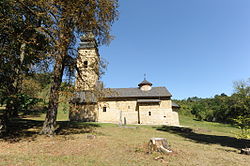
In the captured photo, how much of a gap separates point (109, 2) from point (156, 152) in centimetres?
987

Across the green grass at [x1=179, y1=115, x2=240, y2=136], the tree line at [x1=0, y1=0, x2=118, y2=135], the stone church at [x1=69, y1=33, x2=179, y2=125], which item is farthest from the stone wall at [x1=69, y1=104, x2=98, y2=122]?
the green grass at [x1=179, y1=115, x2=240, y2=136]

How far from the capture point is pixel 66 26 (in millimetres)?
8344

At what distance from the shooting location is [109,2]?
366 inches

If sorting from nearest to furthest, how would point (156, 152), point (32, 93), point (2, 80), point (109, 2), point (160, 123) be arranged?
1. point (156, 152)
2. point (2, 80)
3. point (109, 2)
4. point (32, 93)
5. point (160, 123)

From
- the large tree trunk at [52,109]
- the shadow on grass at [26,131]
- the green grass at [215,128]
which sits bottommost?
the green grass at [215,128]

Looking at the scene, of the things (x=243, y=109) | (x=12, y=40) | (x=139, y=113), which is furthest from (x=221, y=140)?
(x=243, y=109)

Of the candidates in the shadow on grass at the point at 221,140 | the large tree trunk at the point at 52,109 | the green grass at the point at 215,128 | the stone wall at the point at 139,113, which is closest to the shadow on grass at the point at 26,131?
the large tree trunk at the point at 52,109

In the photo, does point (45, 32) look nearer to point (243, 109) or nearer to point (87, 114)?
point (87, 114)

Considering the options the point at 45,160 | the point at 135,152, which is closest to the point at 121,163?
the point at 135,152

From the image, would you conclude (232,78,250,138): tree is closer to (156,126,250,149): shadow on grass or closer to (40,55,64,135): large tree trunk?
(156,126,250,149): shadow on grass

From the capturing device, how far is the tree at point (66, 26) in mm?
7406

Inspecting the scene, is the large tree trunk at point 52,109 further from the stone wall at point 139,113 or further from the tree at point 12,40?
the stone wall at point 139,113

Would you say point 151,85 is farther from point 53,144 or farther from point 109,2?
point 53,144

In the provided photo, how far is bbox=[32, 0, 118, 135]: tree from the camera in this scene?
741 centimetres
